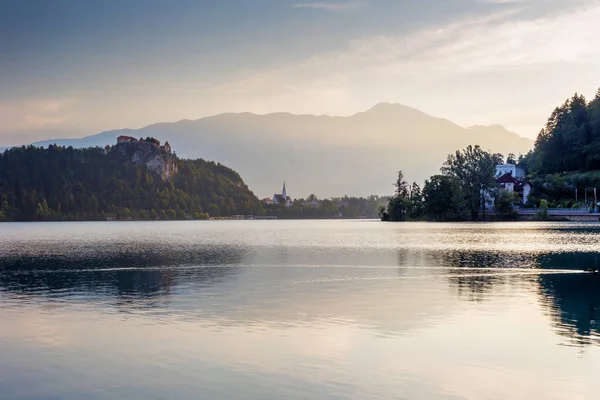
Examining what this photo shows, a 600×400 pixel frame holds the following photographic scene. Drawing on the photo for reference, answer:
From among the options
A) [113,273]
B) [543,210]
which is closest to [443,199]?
[543,210]

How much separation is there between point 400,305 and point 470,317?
422 centimetres

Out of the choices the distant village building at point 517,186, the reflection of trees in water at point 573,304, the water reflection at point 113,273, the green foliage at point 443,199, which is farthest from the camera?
the distant village building at point 517,186

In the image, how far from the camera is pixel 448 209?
18400 centimetres

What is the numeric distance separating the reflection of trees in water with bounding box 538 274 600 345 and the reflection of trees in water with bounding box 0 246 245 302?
67.2 feet

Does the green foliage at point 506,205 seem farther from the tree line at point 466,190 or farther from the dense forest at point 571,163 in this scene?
the dense forest at point 571,163

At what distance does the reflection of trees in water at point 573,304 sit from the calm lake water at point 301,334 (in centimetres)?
8

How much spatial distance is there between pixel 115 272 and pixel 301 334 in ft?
92.0

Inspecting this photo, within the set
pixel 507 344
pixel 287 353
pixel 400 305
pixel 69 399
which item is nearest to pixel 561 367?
pixel 507 344

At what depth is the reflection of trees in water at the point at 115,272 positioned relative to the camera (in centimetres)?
3850

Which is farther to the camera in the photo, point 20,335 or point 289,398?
point 20,335

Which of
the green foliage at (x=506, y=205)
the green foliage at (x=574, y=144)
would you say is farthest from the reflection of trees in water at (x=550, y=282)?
the green foliage at (x=574, y=144)

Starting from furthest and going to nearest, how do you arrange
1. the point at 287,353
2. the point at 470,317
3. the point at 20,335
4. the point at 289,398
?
1. the point at 470,317
2. the point at 20,335
3. the point at 287,353
4. the point at 289,398

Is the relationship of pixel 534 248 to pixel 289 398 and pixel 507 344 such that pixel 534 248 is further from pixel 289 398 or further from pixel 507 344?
pixel 289 398

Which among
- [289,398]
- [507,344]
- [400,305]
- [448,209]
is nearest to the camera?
[289,398]
